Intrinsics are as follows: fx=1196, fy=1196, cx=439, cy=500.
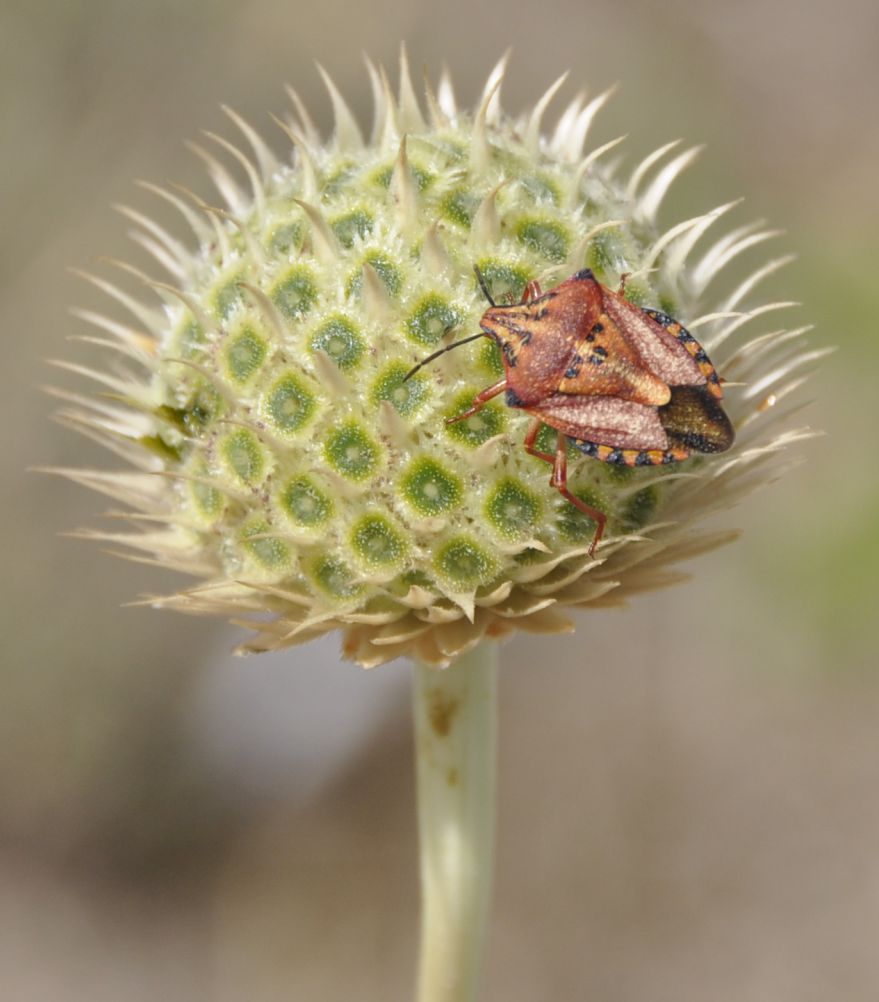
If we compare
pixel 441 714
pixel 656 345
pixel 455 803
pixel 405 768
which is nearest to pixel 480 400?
pixel 656 345

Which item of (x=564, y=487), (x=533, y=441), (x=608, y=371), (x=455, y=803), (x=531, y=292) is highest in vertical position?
(x=531, y=292)

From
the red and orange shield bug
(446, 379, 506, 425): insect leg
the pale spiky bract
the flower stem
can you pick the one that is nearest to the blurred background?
the flower stem

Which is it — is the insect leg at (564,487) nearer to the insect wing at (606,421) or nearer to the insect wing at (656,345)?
the insect wing at (606,421)

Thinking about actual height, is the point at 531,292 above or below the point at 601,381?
above

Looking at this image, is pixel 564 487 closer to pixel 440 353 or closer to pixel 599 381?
pixel 599 381

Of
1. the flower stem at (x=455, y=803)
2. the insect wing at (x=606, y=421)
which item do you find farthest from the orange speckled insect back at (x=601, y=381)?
the flower stem at (x=455, y=803)

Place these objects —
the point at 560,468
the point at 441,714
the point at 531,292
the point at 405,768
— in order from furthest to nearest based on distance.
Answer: the point at 405,768, the point at 441,714, the point at 531,292, the point at 560,468

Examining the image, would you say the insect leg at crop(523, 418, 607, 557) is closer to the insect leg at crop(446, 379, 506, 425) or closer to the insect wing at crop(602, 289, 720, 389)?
the insect leg at crop(446, 379, 506, 425)
